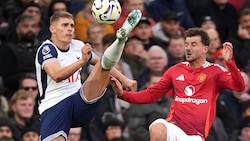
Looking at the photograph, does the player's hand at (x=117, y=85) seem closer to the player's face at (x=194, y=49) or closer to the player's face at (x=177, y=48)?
the player's face at (x=194, y=49)

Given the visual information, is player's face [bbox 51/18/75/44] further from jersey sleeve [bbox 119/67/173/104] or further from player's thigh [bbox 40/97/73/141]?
jersey sleeve [bbox 119/67/173/104]

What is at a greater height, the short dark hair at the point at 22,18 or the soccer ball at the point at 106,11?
the soccer ball at the point at 106,11

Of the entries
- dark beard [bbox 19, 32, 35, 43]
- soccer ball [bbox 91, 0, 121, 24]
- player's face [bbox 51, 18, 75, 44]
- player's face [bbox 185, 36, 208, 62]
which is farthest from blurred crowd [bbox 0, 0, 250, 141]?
soccer ball [bbox 91, 0, 121, 24]

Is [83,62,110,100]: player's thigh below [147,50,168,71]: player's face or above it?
above

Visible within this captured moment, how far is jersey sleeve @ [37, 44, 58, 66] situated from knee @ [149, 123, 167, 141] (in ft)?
5.12

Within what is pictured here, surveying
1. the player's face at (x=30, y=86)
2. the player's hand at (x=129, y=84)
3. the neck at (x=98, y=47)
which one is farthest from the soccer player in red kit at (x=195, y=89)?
the neck at (x=98, y=47)

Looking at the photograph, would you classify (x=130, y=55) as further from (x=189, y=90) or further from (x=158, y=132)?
(x=158, y=132)

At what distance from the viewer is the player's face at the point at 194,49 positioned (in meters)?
14.0

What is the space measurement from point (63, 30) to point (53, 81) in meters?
0.67

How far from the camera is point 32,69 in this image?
731 inches

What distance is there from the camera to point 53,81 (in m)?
13.9

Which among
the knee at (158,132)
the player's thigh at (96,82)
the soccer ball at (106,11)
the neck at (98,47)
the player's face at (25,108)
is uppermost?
the soccer ball at (106,11)

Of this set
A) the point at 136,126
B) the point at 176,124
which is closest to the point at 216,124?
the point at 136,126

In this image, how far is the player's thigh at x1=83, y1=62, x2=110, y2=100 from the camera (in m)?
13.7
